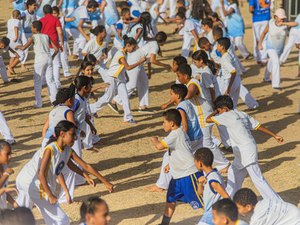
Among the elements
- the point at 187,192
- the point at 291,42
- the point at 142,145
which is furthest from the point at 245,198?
the point at 291,42

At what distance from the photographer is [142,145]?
13938 mm

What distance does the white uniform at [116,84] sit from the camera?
1461 centimetres

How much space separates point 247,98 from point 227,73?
5.28 feet

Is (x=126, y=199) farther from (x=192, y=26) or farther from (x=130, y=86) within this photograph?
(x=192, y=26)

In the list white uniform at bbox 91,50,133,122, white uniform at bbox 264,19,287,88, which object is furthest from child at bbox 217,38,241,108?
white uniform at bbox 264,19,287,88

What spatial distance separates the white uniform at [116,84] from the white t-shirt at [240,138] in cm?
444

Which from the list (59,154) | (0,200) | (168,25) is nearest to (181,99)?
(59,154)

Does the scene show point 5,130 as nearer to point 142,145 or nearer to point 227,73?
point 142,145

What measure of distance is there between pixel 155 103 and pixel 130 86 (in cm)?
132

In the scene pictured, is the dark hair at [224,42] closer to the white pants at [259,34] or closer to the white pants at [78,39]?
the white pants at [259,34]

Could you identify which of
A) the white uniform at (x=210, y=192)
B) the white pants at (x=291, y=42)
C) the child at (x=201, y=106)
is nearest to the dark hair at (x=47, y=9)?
the white pants at (x=291, y=42)

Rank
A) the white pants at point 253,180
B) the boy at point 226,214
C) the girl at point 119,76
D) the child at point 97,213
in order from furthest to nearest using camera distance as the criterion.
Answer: the girl at point 119,76, the white pants at point 253,180, the boy at point 226,214, the child at point 97,213

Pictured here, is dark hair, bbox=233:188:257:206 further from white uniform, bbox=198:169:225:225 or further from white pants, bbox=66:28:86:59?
white pants, bbox=66:28:86:59

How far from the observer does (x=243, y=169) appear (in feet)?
34.1
